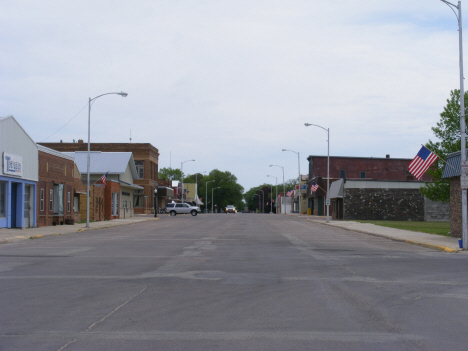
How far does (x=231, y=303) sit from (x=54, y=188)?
1266 inches

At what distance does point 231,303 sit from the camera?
29.1ft

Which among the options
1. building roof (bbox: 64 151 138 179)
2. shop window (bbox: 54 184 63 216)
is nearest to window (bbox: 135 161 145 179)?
building roof (bbox: 64 151 138 179)

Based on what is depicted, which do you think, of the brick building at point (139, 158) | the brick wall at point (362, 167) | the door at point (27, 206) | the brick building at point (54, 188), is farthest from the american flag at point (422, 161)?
the brick building at point (139, 158)

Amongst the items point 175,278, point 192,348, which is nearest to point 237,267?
point 175,278

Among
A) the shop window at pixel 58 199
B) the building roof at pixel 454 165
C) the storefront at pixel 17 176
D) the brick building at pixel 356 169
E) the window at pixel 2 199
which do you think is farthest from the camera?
the brick building at pixel 356 169

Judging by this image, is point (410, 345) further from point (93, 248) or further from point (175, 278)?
point (93, 248)

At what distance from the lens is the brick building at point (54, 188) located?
35.5 metres

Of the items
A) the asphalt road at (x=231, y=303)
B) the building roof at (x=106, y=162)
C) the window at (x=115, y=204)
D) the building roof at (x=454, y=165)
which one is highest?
the building roof at (x=106, y=162)

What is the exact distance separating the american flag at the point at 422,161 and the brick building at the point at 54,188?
79.0 ft

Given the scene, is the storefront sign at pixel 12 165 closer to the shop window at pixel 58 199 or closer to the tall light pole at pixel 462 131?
the shop window at pixel 58 199

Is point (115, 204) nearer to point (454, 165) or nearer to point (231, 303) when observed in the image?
point (454, 165)

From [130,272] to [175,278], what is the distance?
1592 mm

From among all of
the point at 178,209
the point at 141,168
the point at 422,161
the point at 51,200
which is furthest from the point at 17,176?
the point at 141,168

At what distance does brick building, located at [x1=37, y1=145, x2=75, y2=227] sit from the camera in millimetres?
35500
